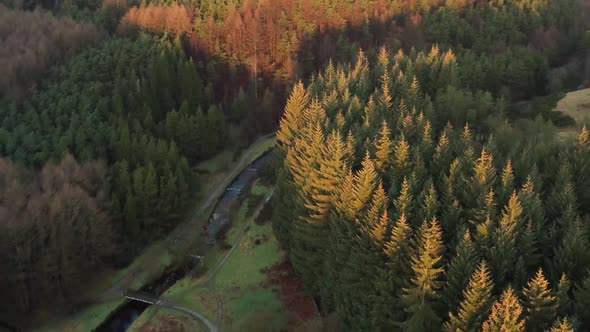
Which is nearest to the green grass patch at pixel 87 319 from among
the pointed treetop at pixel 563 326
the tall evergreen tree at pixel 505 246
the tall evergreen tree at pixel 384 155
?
the tall evergreen tree at pixel 384 155

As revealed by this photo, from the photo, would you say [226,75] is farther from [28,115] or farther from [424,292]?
[424,292]

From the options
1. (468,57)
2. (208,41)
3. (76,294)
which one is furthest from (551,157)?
(208,41)

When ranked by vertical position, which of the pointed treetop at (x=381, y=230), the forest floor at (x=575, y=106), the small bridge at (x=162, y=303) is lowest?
the small bridge at (x=162, y=303)

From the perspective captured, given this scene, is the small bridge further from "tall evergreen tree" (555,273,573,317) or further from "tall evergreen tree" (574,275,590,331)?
"tall evergreen tree" (574,275,590,331)

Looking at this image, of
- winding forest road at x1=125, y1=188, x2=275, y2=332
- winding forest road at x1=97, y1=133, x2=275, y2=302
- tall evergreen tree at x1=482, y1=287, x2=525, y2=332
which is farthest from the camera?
winding forest road at x1=97, y1=133, x2=275, y2=302

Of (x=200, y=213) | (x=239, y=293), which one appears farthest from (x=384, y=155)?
(x=200, y=213)

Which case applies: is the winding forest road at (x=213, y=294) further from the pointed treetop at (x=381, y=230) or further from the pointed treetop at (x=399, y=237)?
the pointed treetop at (x=399, y=237)

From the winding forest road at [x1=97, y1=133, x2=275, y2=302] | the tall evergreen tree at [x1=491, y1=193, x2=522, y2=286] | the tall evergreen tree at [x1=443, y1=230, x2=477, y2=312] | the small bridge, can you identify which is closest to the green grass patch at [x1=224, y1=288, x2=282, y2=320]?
the small bridge

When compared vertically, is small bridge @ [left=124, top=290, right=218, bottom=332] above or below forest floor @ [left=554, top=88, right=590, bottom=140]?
below
